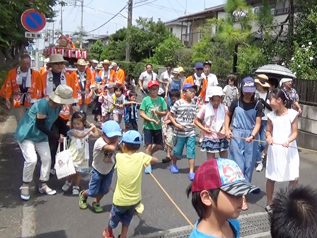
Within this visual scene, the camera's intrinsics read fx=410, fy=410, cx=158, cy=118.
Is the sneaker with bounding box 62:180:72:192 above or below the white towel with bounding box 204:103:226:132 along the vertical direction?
below

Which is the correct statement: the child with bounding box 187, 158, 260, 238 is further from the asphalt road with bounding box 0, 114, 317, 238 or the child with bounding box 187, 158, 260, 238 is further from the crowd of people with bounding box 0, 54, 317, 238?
the asphalt road with bounding box 0, 114, 317, 238

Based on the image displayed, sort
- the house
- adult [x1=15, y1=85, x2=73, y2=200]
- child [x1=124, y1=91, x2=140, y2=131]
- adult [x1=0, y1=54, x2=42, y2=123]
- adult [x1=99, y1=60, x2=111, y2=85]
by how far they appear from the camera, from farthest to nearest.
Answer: the house
adult [x1=99, y1=60, x2=111, y2=85]
child [x1=124, y1=91, x2=140, y2=131]
adult [x1=0, y1=54, x2=42, y2=123]
adult [x1=15, y1=85, x2=73, y2=200]

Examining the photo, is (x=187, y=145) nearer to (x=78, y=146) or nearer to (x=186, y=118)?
(x=186, y=118)

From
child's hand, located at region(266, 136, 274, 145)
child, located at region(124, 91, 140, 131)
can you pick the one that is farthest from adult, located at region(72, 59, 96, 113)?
child's hand, located at region(266, 136, 274, 145)

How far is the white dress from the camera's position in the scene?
5.36m

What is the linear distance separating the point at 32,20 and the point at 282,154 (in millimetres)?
5977

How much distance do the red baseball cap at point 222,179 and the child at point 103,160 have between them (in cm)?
276

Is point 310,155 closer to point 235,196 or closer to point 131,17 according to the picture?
point 235,196

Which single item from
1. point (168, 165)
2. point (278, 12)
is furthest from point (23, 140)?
point (278, 12)

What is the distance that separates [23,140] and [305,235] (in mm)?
4761

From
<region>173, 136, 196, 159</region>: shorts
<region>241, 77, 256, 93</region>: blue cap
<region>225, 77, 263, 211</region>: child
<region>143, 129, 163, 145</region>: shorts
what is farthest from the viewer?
<region>143, 129, 163, 145</region>: shorts

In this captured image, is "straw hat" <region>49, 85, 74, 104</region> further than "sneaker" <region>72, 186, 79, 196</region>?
No

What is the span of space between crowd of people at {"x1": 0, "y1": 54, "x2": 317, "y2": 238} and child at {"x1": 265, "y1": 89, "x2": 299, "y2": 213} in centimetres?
1

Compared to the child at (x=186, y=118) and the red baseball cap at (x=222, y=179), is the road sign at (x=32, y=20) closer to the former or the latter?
the child at (x=186, y=118)
